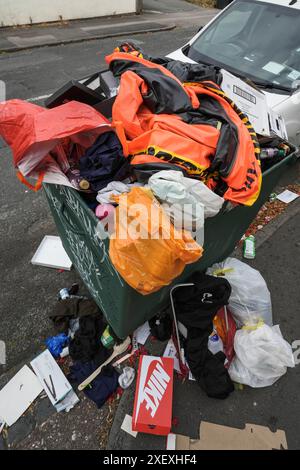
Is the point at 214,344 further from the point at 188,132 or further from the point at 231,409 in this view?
the point at 188,132

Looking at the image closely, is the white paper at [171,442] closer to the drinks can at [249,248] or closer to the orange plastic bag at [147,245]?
the orange plastic bag at [147,245]

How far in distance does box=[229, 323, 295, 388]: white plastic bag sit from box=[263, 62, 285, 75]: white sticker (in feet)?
8.61

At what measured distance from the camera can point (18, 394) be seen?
207 centimetres

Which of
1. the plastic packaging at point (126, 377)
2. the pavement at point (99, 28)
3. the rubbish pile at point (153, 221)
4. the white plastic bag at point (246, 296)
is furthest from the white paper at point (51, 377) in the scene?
the pavement at point (99, 28)

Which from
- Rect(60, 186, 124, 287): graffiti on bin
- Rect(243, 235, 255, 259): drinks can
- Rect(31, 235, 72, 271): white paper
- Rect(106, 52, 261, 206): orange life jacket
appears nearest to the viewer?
Rect(60, 186, 124, 287): graffiti on bin

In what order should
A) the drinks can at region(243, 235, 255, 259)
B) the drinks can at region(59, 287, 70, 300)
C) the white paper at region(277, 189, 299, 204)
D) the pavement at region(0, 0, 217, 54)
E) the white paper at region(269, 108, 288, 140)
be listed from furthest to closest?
the pavement at region(0, 0, 217, 54) < the white paper at region(277, 189, 299, 204) < the drinks can at region(243, 235, 255, 259) < the drinks can at region(59, 287, 70, 300) < the white paper at region(269, 108, 288, 140)

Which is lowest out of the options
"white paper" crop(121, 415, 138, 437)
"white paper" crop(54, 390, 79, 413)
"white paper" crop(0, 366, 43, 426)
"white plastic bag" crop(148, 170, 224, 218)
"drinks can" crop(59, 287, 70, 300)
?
"white paper" crop(121, 415, 138, 437)

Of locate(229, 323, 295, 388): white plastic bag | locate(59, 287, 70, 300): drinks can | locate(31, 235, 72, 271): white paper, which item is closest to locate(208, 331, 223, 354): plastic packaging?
locate(229, 323, 295, 388): white plastic bag

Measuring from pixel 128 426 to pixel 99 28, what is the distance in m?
10.9

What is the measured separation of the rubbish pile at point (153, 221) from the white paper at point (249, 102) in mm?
97

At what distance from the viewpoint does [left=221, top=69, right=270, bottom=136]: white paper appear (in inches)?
87.2

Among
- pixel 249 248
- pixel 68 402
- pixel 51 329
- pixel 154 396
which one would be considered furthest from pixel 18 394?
pixel 249 248

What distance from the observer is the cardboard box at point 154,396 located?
1.90m

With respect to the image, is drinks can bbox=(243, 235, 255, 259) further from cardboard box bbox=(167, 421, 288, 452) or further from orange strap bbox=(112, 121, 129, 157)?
orange strap bbox=(112, 121, 129, 157)
